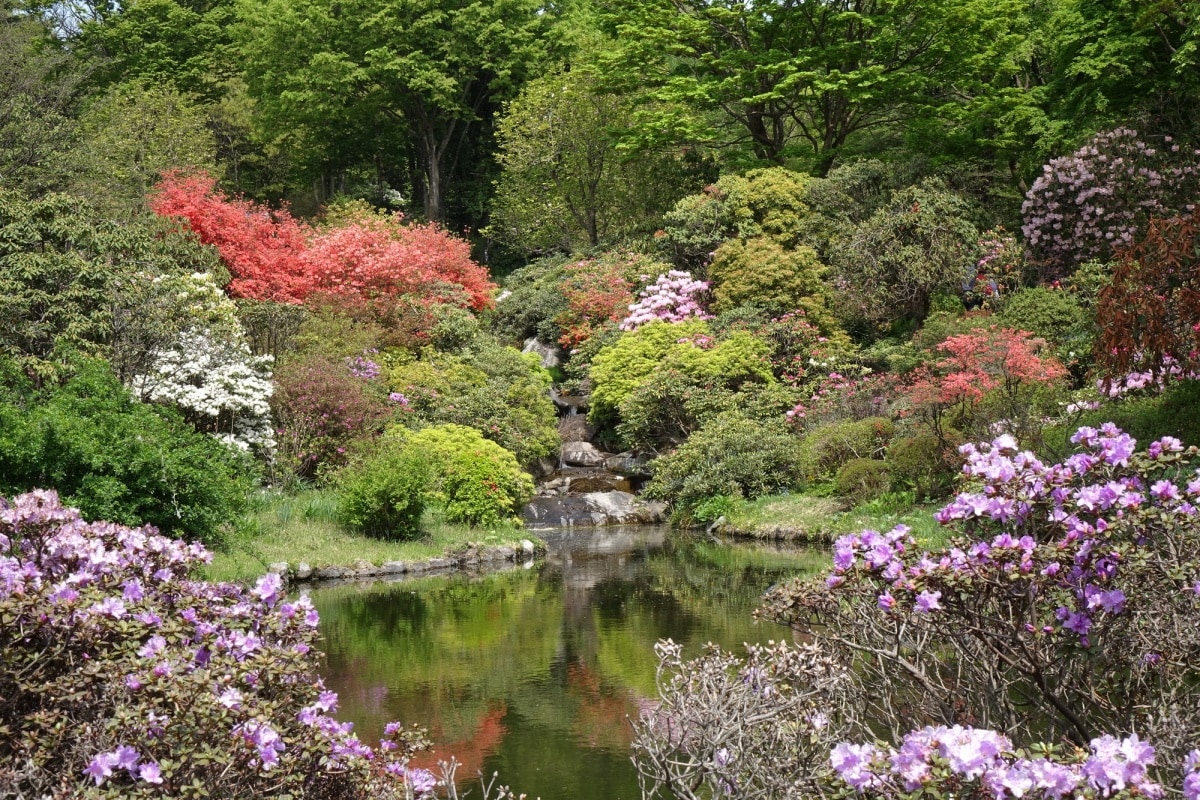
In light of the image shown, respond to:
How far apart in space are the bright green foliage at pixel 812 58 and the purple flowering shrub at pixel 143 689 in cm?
2247

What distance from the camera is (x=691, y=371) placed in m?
21.0

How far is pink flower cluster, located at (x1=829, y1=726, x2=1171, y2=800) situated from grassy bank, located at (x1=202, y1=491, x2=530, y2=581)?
10.5m

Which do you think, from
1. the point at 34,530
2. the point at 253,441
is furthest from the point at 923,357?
the point at 34,530

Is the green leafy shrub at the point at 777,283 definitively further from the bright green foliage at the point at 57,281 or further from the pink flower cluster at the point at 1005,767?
the pink flower cluster at the point at 1005,767

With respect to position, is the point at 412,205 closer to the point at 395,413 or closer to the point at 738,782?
the point at 395,413

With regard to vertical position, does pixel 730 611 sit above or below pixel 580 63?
below

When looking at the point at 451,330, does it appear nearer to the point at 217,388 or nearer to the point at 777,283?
the point at 777,283

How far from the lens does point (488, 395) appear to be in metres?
19.4

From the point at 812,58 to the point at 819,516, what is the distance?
1294 cm

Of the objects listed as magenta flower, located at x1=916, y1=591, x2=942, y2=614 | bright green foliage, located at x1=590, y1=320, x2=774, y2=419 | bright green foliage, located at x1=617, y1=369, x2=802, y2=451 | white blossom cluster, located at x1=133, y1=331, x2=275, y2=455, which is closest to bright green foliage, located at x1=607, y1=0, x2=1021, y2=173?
bright green foliage, located at x1=590, y1=320, x2=774, y2=419

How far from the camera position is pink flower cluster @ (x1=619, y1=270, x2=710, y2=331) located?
23516 mm

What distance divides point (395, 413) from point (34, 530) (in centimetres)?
1458

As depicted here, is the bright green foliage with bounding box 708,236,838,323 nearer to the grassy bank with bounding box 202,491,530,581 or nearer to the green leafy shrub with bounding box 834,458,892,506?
the green leafy shrub with bounding box 834,458,892,506

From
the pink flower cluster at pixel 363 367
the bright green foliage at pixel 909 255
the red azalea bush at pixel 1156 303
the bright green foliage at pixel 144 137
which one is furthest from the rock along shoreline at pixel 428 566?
the bright green foliage at pixel 144 137
